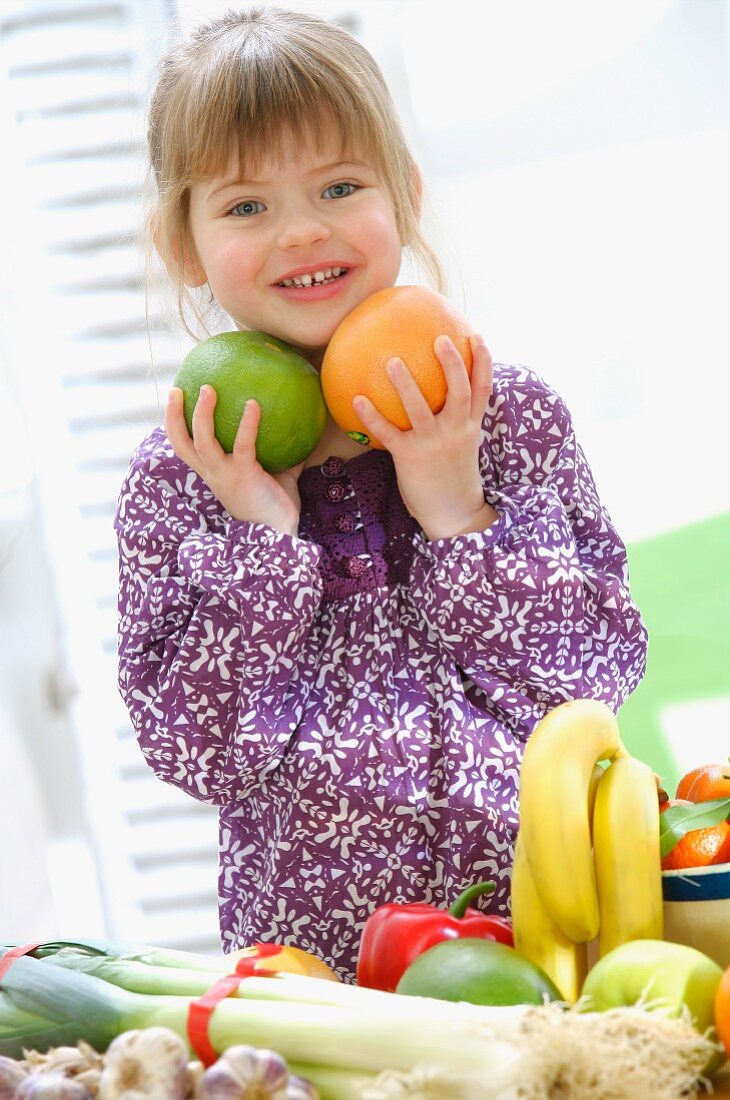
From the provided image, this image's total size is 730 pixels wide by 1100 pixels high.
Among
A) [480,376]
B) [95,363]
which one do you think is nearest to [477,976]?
[480,376]

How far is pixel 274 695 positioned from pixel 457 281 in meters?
1.46

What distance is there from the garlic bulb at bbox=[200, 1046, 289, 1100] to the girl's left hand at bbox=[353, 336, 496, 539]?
2.11 ft

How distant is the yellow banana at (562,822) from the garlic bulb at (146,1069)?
0.94 feet

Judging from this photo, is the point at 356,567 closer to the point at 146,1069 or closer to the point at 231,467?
the point at 231,467

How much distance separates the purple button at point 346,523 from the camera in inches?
54.7

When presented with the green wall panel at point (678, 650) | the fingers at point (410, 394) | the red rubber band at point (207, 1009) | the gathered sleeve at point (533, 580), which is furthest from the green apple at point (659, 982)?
the green wall panel at point (678, 650)

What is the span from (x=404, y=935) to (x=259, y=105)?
0.84 meters

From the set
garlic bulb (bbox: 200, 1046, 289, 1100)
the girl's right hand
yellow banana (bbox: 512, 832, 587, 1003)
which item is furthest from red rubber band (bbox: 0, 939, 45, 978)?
the girl's right hand

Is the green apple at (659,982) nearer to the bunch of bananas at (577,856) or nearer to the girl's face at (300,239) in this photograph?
the bunch of bananas at (577,856)

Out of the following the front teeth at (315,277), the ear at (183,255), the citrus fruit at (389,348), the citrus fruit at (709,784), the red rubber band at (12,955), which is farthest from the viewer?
the ear at (183,255)

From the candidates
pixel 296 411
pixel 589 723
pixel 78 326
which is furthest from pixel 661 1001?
pixel 78 326

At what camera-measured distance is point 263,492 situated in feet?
4.29

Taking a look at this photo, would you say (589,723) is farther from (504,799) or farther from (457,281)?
(457,281)

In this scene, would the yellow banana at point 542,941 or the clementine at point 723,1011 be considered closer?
the clementine at point 723,1011
